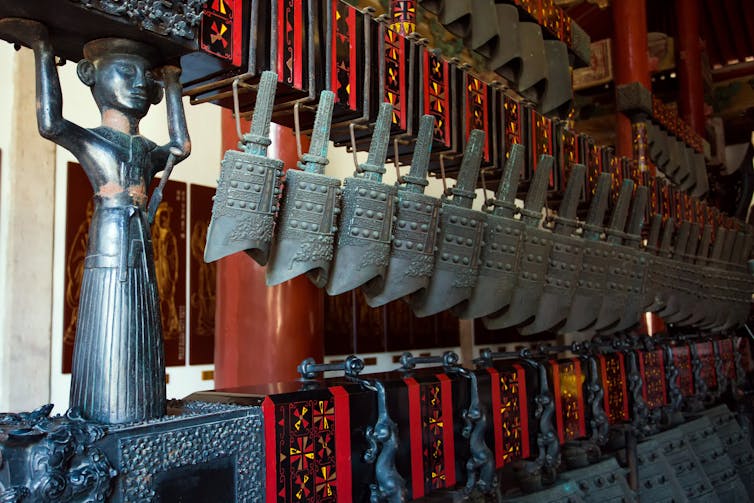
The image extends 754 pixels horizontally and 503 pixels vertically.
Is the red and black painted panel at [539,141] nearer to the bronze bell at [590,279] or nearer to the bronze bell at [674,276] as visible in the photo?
the bronze bell at [590,279]

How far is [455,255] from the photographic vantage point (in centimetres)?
279

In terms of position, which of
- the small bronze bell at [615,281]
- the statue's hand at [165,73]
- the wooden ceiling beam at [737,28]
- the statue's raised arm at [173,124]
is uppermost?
the wooden ceiling beam at [737,28]

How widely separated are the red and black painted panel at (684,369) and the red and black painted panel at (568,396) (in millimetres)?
1541

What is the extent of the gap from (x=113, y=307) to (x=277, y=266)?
→ 1.82ft

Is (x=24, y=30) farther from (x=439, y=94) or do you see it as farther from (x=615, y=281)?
(x=615, y=281)

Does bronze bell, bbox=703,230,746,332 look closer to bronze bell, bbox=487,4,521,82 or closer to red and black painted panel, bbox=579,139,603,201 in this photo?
red and black painted panel, bbox=579,139,603,201

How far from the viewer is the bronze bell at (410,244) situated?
2.53 metres

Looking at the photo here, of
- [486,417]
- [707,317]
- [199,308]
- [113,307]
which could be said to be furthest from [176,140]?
[707,317]

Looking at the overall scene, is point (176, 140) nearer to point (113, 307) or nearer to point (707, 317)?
point (113, 307)

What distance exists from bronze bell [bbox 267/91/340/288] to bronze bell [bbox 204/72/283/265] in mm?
86

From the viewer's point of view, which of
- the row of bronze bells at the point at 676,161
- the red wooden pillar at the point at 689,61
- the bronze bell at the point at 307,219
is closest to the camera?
the bronze bell at the point at 307,219

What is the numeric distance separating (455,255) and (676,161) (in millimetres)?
5353

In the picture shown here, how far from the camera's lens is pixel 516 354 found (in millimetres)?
3346

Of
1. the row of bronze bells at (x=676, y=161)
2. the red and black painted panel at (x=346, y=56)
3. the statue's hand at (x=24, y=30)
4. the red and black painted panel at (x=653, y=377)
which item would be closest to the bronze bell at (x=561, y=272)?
the red and black painted panel at (x=653, y=377)
